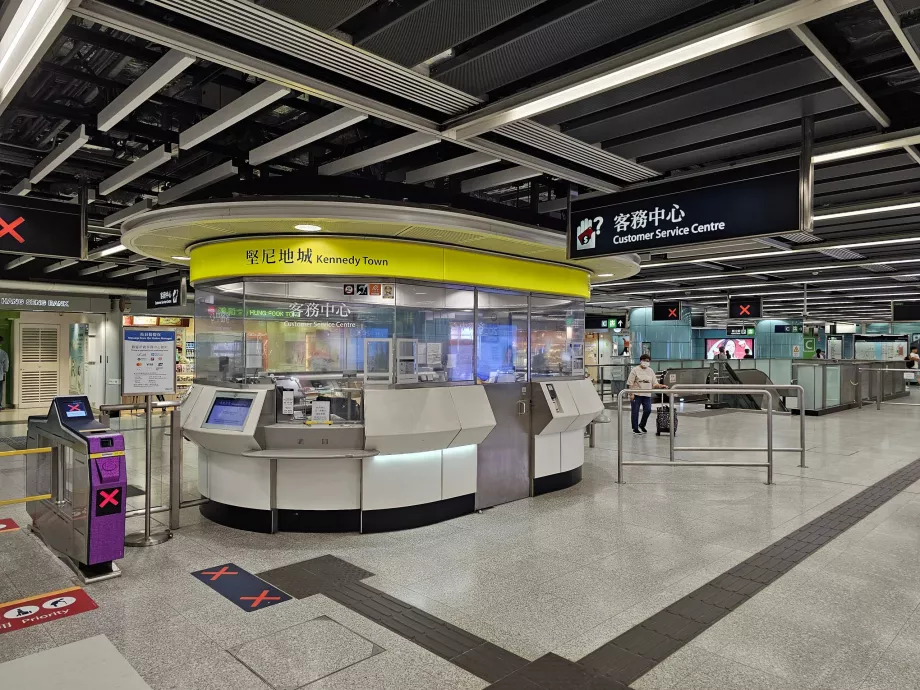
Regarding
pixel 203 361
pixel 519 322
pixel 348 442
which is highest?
pixel 519 322

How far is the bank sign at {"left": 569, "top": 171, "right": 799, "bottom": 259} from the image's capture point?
3.58m

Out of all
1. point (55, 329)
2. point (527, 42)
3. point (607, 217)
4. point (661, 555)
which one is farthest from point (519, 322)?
point (55, 329)

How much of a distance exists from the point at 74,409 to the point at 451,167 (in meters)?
3.62

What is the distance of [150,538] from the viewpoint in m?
4.93

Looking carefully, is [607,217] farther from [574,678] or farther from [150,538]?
[150,538]

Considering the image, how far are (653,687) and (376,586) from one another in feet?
6.18

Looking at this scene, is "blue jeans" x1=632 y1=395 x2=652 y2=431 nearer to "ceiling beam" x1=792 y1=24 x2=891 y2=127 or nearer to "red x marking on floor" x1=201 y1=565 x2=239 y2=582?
"ceiling beam" x1=792 y1=24 x2=891 y2=127

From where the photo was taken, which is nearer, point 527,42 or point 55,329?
point 527,42

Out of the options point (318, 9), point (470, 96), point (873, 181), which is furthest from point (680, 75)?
point (873, 181)

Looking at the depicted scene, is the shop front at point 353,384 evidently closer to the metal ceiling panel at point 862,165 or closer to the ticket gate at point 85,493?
the ticket gate at point 85,493

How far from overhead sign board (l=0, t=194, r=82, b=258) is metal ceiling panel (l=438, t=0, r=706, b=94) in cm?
406

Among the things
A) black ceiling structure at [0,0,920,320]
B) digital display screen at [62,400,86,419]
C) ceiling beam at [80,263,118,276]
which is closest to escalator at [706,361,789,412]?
black ceiling structure at [0,0,920,320]

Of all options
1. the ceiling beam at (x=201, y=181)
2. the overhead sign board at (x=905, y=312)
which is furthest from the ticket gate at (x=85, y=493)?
the overhead sign board at (x=905, y=312)

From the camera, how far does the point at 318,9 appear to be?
247 centimetres
